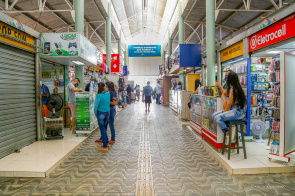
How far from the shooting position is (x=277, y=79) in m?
3.86

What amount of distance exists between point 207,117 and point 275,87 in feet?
4.97

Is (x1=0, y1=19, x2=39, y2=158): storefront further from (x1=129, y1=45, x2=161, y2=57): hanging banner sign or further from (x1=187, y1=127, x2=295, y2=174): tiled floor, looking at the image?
(x1=129, y1=45, x2=161, y2=57): hanging banner sign

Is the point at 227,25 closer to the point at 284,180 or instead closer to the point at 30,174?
the point at 284,180

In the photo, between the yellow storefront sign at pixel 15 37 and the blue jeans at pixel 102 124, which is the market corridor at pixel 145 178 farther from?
the yellow storefront sign at pixel 15 37

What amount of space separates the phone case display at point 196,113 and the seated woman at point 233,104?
5.03ft

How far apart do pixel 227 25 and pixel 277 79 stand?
10.2m

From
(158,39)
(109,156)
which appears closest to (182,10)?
(109,156)

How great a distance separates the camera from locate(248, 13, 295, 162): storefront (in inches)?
134

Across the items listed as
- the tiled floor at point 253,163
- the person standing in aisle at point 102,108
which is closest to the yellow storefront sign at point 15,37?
the person standing in aisle at point 102,108

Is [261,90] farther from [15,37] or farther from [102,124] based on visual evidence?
[15,37]

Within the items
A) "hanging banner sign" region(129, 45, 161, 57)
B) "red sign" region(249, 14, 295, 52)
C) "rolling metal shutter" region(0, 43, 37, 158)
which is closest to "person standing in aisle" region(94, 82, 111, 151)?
A: "rolling metal shutter" region(0, 43, 37, 158)

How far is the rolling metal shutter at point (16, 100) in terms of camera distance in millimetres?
4031

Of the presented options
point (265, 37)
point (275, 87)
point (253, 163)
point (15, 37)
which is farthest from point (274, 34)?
point (15, 37)

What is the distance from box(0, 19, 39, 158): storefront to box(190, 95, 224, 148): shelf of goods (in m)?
3.99
